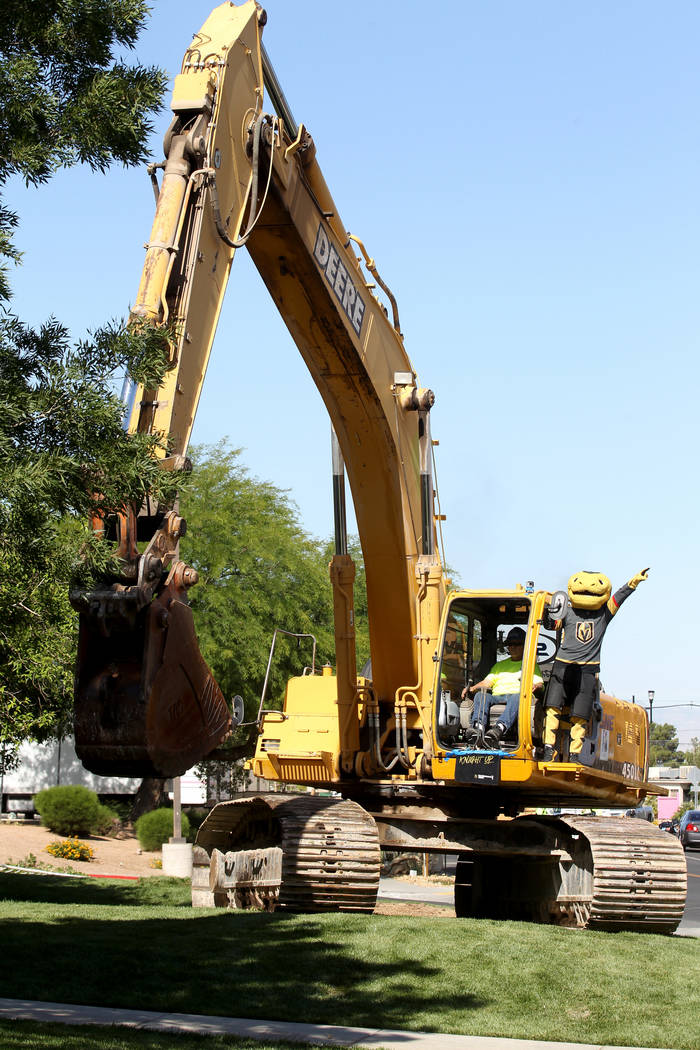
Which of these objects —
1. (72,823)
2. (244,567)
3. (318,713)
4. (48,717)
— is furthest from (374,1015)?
(72,823)

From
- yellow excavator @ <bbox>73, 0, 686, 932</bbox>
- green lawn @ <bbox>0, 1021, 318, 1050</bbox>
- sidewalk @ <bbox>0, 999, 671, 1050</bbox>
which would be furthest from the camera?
yellow excavator @ <bbox>73, 0, 686, 932</bbox>

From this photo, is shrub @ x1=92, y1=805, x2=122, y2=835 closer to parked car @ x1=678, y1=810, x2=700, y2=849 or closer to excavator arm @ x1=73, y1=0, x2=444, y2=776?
parked car @ x1=678, y1=810, x2=700, y2=849

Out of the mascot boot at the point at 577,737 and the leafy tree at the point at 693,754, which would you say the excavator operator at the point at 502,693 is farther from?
the leafy tree at the point at 693,754

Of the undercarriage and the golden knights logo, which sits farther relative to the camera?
the golden knights logo

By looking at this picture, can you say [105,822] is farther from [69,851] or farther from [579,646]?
[579,646]

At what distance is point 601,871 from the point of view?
42.3ft

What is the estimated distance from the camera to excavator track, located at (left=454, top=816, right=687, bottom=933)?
42.5 ft

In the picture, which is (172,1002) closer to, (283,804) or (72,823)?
(283,804)

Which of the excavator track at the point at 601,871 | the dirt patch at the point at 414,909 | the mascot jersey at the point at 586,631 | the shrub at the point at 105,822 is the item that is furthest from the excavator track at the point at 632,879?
the shrub at the point at 105,822

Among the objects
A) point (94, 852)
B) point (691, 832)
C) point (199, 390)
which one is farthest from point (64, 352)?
point (691, 832)

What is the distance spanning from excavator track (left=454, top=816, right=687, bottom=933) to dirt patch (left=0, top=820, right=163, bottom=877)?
13.7 m

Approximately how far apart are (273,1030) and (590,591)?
5702 mm

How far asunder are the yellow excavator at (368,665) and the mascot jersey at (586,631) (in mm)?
296

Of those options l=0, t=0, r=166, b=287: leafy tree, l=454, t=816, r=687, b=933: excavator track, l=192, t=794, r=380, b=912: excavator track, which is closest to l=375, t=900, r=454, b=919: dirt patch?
l=192, t=794, r=380, b=912: excavator track
